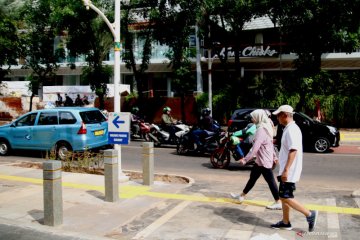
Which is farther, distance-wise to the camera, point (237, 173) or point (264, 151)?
point (237, 173)

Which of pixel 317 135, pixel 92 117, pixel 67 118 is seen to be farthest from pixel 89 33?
pixel 317 135

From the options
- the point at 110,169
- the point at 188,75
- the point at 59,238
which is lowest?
the point at 59,238

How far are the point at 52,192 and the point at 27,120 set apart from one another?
8.88 m

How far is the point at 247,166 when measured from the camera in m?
12.3

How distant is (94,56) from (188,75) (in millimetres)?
6107

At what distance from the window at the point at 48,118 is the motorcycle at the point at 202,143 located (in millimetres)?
4368

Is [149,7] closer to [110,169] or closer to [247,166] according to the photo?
[247,166]

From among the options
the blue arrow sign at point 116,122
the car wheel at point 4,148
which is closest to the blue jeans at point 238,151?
the blue arrow sign at point 116,122

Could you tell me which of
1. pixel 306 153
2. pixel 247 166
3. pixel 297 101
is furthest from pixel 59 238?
pixel 297 101

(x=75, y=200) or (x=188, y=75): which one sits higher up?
(x=188, y=75)

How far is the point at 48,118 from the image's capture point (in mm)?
13992

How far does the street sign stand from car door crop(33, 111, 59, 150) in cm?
529

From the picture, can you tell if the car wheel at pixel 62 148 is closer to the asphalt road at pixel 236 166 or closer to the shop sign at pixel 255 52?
the asphalt road at pixel 236 166

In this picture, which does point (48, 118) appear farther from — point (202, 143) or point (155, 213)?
point (155, 213)
